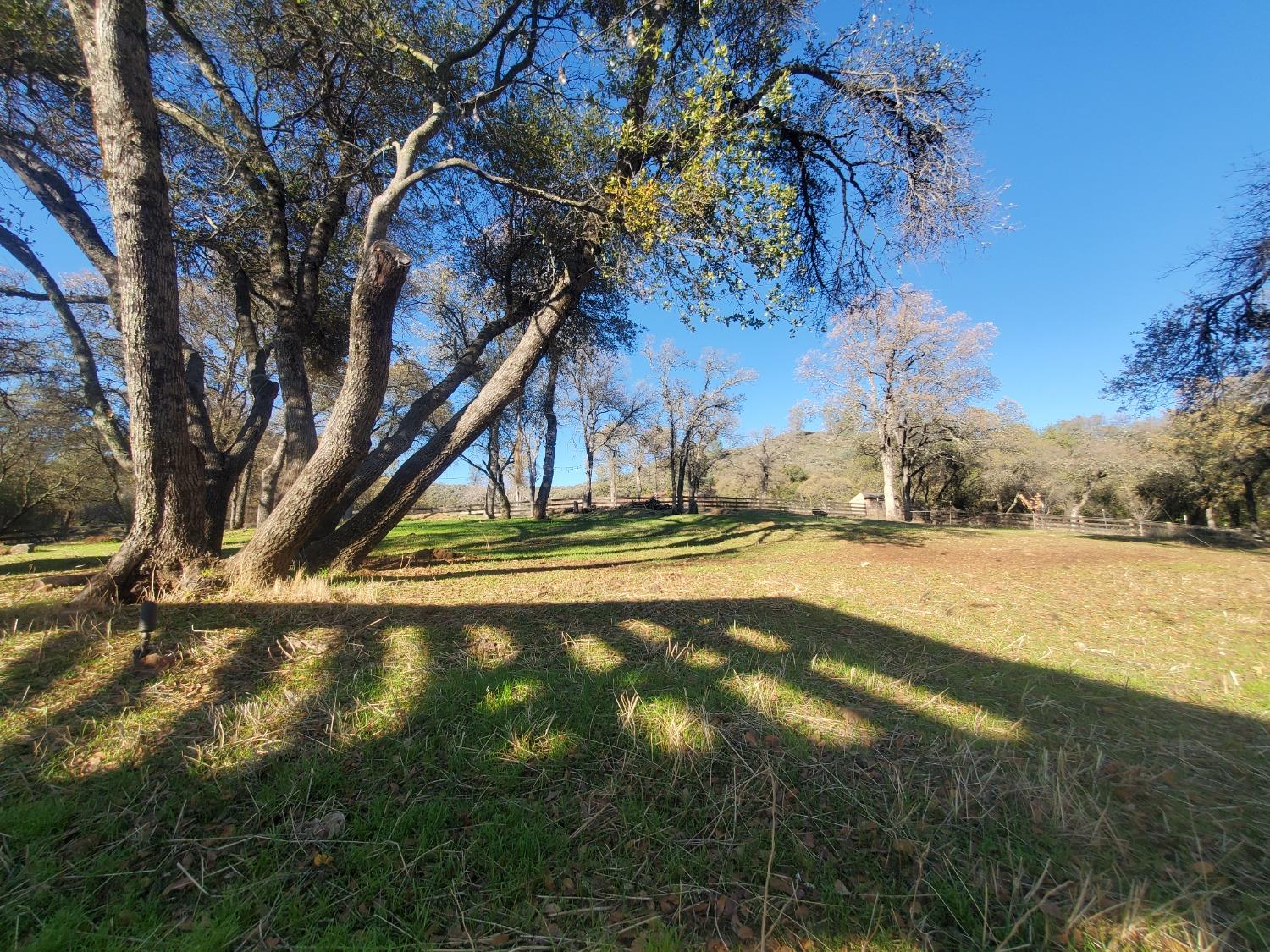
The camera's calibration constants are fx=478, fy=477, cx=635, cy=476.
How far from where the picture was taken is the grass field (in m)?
1.55

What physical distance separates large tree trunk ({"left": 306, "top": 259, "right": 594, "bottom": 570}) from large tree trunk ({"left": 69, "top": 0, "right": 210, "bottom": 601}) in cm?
183

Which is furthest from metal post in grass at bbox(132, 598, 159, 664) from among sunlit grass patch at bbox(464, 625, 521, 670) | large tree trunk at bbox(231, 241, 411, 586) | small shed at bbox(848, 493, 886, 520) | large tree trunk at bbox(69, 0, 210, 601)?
small shed at bbox(848, 493, 886, 520)

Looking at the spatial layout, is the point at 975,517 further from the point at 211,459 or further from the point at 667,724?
the point at 211,459

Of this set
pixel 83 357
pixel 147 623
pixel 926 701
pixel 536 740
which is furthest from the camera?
pixel 83 357

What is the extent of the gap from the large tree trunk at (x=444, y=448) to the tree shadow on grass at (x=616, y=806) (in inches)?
119

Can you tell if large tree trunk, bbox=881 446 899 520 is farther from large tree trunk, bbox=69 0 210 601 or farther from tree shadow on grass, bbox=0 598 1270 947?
large tree trunk, bbox=69 0 210 601

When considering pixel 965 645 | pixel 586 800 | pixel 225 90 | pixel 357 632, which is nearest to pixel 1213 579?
pixel 965 645

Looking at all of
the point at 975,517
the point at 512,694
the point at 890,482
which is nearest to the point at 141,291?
the point at 512,694

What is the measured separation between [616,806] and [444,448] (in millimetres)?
5541

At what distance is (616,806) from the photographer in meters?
1.99

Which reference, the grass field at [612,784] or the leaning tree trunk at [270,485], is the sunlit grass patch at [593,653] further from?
the leaning tree trunk at [270,485]

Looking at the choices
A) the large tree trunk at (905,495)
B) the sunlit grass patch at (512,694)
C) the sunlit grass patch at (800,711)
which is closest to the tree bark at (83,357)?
the sunlit grass patch at (512,694)

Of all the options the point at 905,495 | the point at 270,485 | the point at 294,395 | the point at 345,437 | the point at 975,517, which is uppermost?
the point at 294,395

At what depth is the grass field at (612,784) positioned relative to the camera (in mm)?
1553
